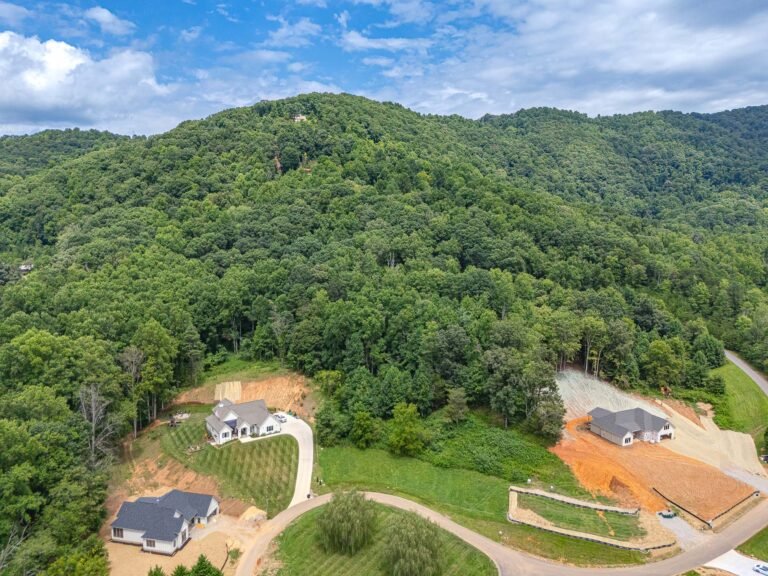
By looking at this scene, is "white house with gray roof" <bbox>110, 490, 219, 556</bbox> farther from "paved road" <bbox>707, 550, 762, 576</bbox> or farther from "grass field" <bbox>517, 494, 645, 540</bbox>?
"paved road" <bbox>707, 550, 762, 576</bbox>

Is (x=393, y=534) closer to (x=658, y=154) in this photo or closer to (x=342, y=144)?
(x=342, y=144)

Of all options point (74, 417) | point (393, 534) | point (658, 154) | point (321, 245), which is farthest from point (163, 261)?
point (658, 154)

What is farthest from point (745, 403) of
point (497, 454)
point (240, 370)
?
point (240, 370)

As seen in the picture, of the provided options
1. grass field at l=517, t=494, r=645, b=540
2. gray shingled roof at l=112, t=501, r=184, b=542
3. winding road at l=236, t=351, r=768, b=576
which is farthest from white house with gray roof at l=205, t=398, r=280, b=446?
grass field at l=517, t=494, r=645, b=540

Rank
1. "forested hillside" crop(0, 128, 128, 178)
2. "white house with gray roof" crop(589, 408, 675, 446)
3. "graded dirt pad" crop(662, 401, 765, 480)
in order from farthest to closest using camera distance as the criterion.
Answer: "forested hillside" crop(0, 128, 128, 178) → "white house with gray roof" crop(589, 408, 675, 446) → "graded dirt pad" crop(662, 401, 765, 480)

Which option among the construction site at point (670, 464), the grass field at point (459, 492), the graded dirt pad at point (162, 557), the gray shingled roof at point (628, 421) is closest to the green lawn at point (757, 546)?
the construction site at point (670, 464)

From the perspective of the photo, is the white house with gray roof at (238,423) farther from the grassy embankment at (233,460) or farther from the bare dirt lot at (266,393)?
the bare dirt lot at (266,393)
